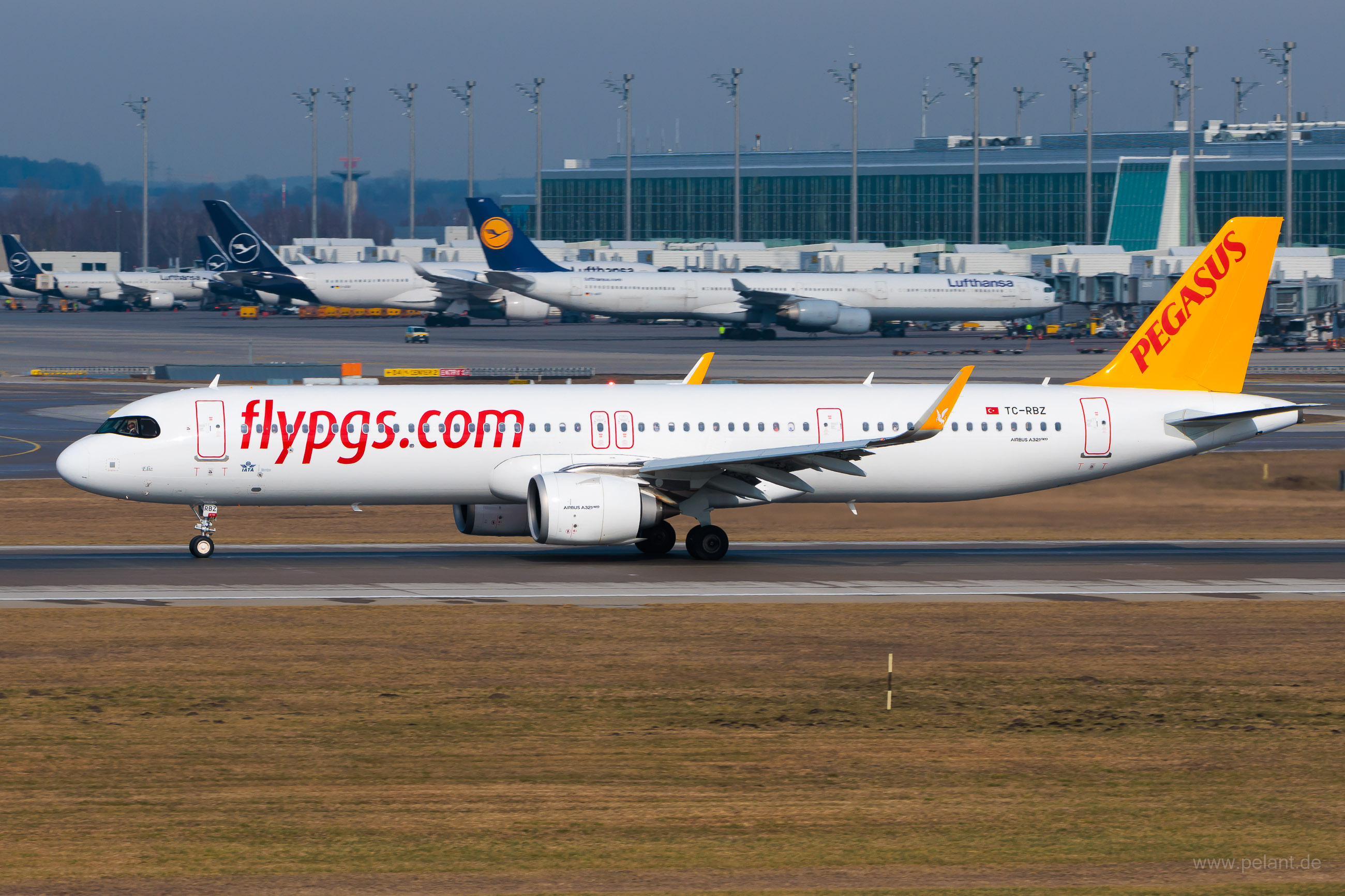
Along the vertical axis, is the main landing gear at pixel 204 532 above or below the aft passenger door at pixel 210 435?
below

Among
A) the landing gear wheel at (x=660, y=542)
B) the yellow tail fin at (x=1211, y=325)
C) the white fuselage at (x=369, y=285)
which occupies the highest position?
the white fuselage at (x=369, y=285)

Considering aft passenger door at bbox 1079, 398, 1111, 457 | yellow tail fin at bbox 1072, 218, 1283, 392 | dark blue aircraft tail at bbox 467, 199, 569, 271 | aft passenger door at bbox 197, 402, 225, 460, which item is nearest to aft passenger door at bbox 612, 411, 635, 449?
aft passenger door at bbox 197, 402, 225, 460

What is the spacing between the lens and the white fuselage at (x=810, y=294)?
130 m

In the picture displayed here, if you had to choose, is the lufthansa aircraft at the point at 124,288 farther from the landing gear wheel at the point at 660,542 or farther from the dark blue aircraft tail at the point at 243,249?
the landing gear wheel at the point at 660,542

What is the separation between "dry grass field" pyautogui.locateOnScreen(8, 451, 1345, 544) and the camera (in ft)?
138

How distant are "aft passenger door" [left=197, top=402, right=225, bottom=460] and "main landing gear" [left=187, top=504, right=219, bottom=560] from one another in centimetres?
145

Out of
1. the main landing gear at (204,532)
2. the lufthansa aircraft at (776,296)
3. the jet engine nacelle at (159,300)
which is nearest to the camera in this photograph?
the main landing gear at (204,532)

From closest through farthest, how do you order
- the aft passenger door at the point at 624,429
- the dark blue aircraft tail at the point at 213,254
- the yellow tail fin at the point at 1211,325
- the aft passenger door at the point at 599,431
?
the aft passenger door at the point at 599,431 < the aft passenger door at the point at 624,429 < the yellow tail fin at the point at 1211,325 < the dark blue aircraft tail at the point at 213,254

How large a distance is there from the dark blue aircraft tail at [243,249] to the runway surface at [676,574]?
116446mm

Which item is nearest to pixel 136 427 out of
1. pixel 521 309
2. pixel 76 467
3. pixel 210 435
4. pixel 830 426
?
pixel 76 467

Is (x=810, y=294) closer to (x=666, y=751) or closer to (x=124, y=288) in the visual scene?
(x=124, y=288)

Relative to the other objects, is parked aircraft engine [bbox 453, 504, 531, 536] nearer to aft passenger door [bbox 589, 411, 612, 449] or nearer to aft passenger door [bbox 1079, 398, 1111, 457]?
aft passenger door [bbox 589, 411, 612, 449]

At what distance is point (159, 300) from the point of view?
193 metres

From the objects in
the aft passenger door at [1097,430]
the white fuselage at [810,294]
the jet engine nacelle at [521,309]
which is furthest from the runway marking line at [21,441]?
the jet engine nacelle at [521,309]
